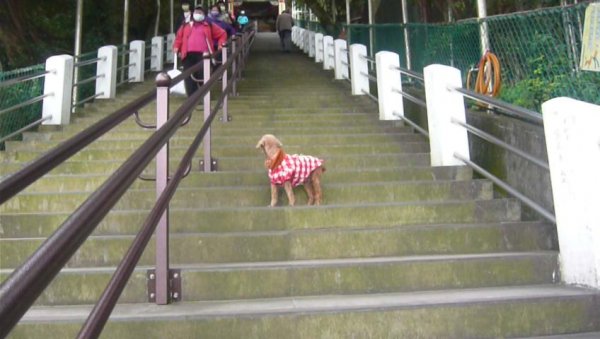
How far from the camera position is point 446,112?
5523mm

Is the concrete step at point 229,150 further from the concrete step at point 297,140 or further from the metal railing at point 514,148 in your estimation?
the metal railing at point 514,148

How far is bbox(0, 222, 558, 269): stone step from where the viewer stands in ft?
13.6

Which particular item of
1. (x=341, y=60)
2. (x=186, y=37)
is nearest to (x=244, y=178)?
(x=186, y=37)

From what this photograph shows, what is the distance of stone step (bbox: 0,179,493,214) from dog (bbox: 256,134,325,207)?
0.65ft

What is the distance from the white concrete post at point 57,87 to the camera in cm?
777

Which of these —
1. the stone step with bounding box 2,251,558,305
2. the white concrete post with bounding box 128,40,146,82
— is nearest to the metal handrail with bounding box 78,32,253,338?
the stone step with bounding box 2,251,558,305

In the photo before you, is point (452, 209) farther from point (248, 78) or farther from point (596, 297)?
point (248, 78)

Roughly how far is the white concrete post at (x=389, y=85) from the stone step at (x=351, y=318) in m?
4.45

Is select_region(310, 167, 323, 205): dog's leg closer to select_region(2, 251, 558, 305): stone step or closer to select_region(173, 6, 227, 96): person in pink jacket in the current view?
select_region(2, 251, 558, 305): stone step

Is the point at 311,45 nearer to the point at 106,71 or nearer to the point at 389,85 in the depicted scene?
the point at 106,71

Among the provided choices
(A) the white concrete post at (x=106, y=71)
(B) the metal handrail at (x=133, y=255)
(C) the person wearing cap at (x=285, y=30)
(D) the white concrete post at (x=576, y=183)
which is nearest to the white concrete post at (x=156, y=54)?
(A) the white concrete post at (x=106, y=71)

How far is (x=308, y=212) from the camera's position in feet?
15.1

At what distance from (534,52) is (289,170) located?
2.42 meters

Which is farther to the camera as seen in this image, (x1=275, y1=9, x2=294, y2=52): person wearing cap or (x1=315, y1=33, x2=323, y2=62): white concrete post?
(x1=275, y1=9, x2=294, y2=52): person wearing cap
